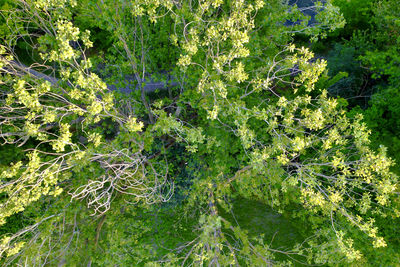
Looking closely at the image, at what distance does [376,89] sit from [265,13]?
6660 millimetres

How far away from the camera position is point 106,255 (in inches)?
283

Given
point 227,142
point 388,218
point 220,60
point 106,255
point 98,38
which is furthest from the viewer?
point 98,38

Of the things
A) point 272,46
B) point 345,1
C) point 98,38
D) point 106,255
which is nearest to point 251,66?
point 272,46

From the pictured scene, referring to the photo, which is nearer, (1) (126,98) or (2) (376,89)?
(1) (126,98)

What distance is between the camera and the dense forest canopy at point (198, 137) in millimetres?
5434

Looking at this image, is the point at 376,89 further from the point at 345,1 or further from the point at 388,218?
the point at 388,218

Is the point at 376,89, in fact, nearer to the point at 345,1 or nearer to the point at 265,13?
the point at 345,1

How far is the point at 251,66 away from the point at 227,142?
8.80ft

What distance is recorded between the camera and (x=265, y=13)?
26.6 ft

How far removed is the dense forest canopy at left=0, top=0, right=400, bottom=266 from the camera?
543cm

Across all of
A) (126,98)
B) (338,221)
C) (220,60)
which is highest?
(220,60)

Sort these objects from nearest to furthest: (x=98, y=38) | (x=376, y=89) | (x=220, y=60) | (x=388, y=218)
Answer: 1. (x=220, y=60)
2. (x=388, y=218)
3. (x=376, y=89)
4. (x=98, y=38)

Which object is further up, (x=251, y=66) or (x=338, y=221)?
(x=251, y=66)

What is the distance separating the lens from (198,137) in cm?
612
